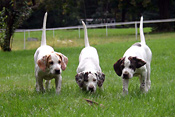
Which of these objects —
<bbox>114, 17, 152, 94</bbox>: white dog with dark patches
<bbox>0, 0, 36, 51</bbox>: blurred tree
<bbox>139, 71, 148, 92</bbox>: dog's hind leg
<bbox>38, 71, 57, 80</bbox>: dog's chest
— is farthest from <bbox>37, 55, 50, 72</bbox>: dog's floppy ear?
<bbox>0, 0, 36, 51</bbox>: blurred tree

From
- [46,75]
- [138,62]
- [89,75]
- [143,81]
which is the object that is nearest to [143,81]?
[143,81]

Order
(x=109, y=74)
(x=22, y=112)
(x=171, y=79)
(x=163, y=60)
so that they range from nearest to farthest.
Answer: (x=22, y=112), (x=171, y=79), (x=109, y=74), (x=163, y=60)

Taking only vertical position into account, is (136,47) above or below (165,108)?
above

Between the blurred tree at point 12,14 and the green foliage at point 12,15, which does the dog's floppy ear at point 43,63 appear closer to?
the blurred tree at point 12,14

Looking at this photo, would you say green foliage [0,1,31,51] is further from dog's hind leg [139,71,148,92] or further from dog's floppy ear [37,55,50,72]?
dog's hind leg [139,71,148,92]

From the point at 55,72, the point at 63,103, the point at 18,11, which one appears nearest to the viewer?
the point at 63,103

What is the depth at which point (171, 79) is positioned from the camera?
8.65 m

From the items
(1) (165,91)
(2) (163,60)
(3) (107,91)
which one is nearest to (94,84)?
(3) (107,91)

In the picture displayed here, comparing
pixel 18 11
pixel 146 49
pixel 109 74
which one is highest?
pixel 18 11

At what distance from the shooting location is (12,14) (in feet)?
63.9

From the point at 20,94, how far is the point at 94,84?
1.68 metres

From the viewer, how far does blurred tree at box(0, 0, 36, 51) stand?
18861mm

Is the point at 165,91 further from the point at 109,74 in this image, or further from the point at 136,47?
the point at 109,74

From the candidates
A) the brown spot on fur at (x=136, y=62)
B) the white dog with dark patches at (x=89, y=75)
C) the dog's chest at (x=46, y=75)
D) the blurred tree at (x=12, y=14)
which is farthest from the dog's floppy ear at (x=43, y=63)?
the blurred tree at (x=12, y=14)
